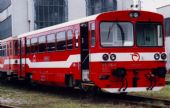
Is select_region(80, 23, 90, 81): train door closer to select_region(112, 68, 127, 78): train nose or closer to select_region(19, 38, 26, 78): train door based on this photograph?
select_region(112, 68, 127, 78): train nose

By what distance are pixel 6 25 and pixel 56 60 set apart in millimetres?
49999

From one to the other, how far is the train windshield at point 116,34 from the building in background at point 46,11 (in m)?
Result: 46.7

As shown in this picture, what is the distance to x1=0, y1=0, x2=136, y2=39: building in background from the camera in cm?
6494

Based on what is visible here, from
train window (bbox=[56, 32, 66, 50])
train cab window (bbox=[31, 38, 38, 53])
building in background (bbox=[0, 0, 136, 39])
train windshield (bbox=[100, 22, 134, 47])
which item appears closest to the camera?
train windshield (bbox=[100, 22, 134, 47])

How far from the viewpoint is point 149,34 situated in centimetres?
1852

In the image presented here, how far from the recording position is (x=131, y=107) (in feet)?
52.3

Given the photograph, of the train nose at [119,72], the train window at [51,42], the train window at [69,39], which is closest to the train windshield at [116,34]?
the train nose at [119,72]

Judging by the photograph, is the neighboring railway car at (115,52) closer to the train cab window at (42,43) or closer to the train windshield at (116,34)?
the train windshield at (116,34)

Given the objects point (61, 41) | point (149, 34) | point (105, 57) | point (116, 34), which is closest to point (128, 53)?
point (116, 34)

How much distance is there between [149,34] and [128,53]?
49.9 inches

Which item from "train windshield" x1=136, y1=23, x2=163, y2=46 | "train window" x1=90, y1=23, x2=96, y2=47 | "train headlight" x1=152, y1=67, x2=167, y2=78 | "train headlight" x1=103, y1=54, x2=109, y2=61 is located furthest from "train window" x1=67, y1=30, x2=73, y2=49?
"train headlight" x1=152, y1=67, x2=167, y2=78

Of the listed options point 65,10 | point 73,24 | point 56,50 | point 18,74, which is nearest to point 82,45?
point 73,24

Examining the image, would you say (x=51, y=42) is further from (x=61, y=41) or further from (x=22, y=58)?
(x=22, y=58)

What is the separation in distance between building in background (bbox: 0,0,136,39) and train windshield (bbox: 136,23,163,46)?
151 ft
